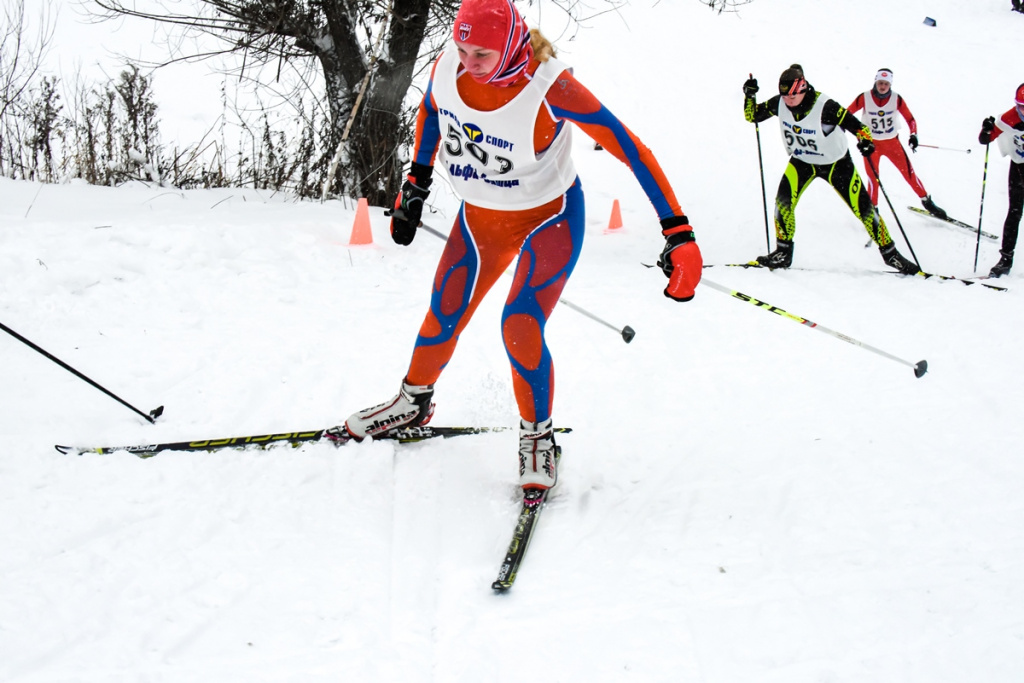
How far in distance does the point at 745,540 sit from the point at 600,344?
7.42 ft

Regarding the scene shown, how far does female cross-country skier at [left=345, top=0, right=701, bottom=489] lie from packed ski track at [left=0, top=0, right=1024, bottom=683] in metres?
0.45

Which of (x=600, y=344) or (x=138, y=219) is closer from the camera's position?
(x=600, y=344)

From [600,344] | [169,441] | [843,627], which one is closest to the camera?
[843,627]

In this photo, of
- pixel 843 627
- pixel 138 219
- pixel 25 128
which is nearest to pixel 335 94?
pixel 138 219

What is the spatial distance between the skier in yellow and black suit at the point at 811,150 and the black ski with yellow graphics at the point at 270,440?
4.15 meters

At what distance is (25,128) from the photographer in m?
7.30

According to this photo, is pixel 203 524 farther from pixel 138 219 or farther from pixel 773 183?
pixel 773 183

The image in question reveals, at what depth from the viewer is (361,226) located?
592 centimetres

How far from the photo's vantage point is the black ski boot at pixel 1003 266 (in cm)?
671

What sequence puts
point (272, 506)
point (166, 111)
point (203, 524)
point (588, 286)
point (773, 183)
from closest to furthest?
point (203, 524) → point (272, 506) → point (588, 286) → point (773, 183) → point (166, 111)

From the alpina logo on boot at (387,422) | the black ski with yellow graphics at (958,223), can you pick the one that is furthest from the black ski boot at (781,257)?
the alpina logo on boot at (387,422)

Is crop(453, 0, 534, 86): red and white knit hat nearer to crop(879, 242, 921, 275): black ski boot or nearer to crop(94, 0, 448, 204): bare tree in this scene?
crop(94, 0, 448, 204): bare tree

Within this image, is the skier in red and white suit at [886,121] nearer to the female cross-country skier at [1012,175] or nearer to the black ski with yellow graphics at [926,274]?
the female cross-country skier at [1012,175]

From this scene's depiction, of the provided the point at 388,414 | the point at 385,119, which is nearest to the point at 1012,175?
the point at 385,119
